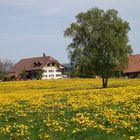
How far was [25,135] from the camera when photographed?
13125mm

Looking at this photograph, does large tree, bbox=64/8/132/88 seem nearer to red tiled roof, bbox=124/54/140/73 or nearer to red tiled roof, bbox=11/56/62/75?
red tiled roof, bbox=124/54/140/73

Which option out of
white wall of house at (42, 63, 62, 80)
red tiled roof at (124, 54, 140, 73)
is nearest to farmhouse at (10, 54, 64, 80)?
white wall of house at (42, 63, 62, 80)

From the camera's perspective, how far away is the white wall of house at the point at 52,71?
539 feet

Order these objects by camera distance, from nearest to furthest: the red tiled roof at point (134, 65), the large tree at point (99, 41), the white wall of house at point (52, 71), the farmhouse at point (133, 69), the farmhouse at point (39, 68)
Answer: the large tree at point (99, 41), the farmhouse at point (133, 69), the red tiled roof at point (134, 65), the farmhouse at point (39, 68), the white wall of house at point (52, 71)

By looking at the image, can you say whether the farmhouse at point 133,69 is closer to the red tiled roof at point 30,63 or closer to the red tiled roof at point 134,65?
the red tiled roof at point 134,65

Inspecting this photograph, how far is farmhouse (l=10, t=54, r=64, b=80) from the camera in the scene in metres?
162

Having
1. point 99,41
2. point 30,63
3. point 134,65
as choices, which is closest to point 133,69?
point 134,65

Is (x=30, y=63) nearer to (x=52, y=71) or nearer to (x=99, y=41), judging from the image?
(x=52, y=71)

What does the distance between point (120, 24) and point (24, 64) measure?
109298mm

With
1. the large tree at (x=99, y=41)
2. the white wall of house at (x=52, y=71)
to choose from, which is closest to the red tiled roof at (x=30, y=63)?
the white wall of house at (x=52, y=71)

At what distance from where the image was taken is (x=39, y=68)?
531ft

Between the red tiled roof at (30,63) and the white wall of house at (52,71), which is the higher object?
the red tiled roof at (30,63)

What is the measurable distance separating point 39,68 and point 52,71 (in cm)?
619

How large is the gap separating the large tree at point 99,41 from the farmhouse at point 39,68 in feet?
→ 302
